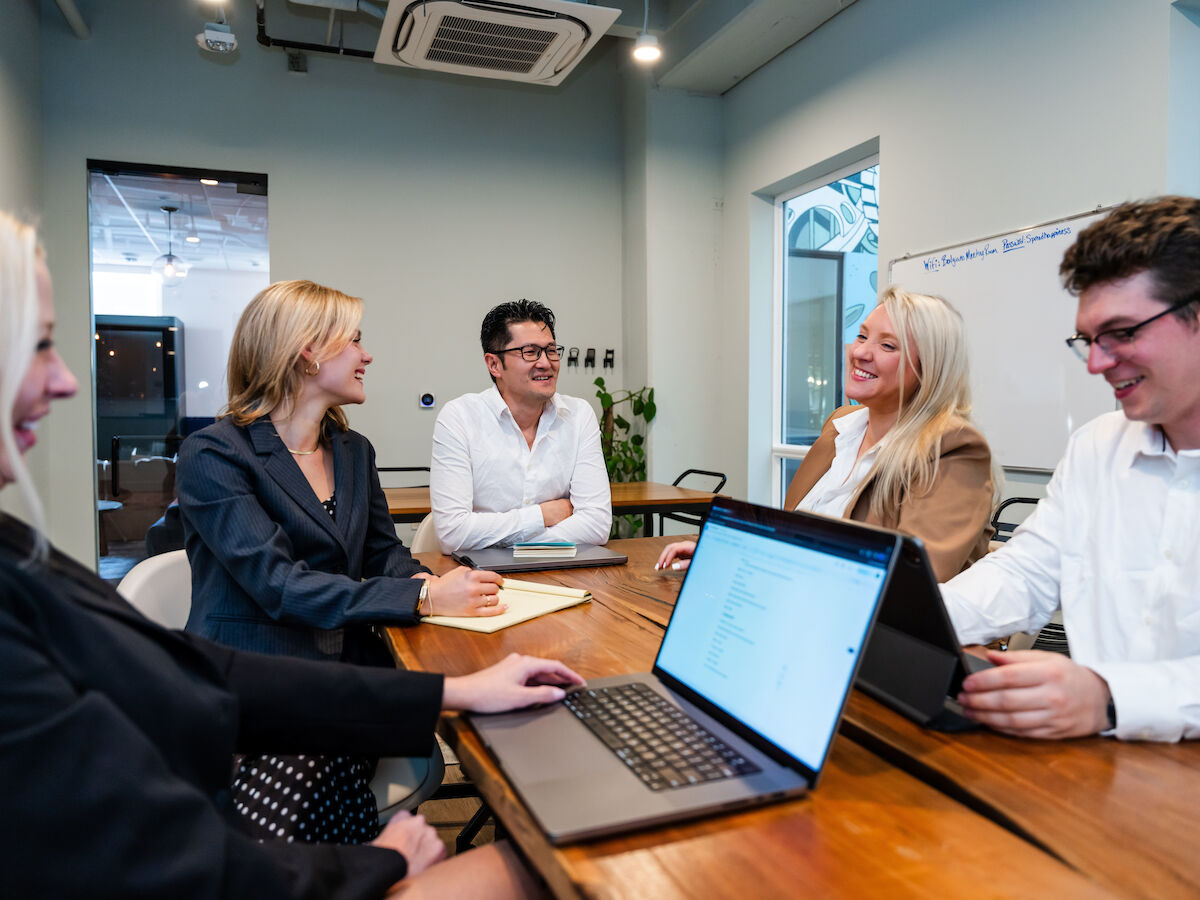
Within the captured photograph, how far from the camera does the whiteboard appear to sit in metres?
2.96

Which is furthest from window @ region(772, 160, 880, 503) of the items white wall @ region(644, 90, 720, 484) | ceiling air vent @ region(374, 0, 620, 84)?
ceiling air vent @ region(374, 0, 620, 84)

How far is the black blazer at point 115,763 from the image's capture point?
0.65m

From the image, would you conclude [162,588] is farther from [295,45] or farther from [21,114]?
[295,45]

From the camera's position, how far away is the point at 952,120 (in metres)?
3.47

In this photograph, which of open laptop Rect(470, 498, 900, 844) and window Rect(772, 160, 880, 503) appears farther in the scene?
window Rect(772, 160, 880, 503)

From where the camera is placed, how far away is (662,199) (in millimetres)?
5176

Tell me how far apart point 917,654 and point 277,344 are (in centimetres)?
150

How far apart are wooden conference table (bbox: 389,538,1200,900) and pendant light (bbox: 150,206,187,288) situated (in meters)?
4.43

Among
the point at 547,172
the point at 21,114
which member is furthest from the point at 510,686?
the point at 547,172

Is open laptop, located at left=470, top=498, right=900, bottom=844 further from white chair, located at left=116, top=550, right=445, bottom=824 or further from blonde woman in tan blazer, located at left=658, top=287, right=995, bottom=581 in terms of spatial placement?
blonde woman in tan blazer, located at left=658, top=287, right=995, bottom=581

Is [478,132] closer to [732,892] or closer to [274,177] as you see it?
[274,177]

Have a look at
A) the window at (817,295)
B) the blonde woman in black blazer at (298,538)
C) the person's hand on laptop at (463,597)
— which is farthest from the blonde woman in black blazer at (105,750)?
the window at (817,295)

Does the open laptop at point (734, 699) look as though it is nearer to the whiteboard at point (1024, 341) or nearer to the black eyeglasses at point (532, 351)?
the black eyeglasses at point (532, 351)

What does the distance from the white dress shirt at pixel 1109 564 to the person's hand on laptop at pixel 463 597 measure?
82 centimetres
